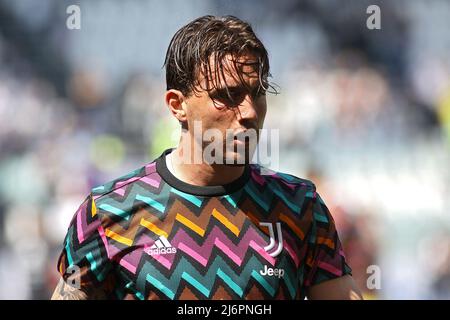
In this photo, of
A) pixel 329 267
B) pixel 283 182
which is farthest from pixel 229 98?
pixel 329 267

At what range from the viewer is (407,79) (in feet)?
15.3

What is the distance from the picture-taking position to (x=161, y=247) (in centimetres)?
178

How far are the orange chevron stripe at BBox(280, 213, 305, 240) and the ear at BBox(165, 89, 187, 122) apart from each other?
362 millimetres

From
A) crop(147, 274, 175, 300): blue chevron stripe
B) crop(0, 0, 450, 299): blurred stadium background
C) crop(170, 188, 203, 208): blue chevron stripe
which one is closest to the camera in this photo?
crop(147, 274, 175, 300): blue chevron stripe

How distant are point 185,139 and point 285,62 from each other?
107 inches

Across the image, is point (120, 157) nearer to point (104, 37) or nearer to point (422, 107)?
point (104, 37)

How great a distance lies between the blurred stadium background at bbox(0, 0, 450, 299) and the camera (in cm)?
437

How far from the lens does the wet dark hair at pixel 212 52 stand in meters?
1.79

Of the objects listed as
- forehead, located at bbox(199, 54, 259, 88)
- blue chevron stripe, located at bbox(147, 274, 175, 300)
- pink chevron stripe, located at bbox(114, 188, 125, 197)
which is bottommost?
blue chevron stripe, located at bbox(147, 274, 175, 300)

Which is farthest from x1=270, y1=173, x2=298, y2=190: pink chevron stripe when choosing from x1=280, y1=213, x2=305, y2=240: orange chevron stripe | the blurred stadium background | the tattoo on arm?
the blurred stadium background

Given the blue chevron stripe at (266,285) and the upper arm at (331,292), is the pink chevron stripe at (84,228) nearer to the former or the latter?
the blue chevron stripe at (266,285)

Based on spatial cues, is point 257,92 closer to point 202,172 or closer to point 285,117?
point 202,172

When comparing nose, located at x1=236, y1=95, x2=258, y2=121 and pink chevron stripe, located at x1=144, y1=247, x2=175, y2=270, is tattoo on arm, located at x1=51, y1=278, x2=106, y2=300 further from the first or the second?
nose, located at x1=236, y1=95, x2=258, y2=121
